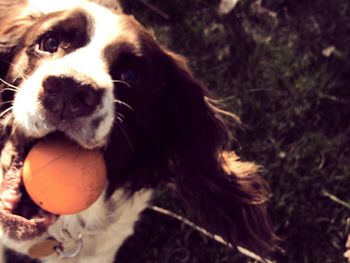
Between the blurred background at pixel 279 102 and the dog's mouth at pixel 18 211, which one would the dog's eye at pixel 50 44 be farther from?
the blurred background at pixel 279 102

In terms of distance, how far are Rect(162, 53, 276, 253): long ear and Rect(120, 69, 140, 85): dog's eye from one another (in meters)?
0.28

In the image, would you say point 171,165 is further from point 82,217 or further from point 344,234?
point 344,234

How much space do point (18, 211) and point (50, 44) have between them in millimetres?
612

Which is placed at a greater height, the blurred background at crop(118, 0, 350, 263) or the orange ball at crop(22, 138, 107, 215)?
the orange ball at crop(22, 138, 107, 215)

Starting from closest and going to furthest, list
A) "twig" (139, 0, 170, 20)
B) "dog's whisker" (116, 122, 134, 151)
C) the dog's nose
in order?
the dog's nose, "dog's whisker" (116, 122, 134, 151), "twig" (139, 0, 170, 20)

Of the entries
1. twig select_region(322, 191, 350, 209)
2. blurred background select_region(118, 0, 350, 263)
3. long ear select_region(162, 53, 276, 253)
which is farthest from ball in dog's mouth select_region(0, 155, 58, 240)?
twig select_region(322, 191, 350, 209)

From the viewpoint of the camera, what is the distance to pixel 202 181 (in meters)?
3.21

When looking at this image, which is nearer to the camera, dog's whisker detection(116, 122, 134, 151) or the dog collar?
dog's whisker detection(116, 122, 134, 151)

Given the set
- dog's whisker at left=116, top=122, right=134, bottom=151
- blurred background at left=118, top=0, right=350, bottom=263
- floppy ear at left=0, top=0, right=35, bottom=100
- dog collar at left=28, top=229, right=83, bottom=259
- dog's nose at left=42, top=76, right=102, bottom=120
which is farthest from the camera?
blurred background at left=118, top=0, right=350, bottom=263

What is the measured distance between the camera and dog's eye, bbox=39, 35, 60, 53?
261 centimetres

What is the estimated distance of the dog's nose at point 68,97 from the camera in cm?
231

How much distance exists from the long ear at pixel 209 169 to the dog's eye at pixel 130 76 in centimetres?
28

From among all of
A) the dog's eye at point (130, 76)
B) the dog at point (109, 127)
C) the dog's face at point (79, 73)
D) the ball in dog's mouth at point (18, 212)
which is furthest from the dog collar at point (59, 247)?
the dog's eye at point (130, 76)

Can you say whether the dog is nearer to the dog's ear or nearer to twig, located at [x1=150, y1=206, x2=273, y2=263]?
the dog's ear
